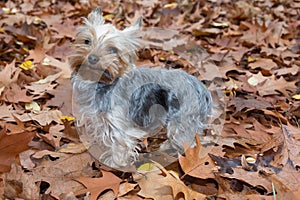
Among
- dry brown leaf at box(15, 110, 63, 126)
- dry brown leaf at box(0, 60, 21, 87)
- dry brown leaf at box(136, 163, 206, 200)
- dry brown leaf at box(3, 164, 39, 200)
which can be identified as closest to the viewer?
dry brown leaf at box(3, 164, 39, 200)

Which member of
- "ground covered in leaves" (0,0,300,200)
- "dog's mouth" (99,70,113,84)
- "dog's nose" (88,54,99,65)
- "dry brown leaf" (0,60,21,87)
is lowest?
"ground covered in leaves" (0,0,300,200)

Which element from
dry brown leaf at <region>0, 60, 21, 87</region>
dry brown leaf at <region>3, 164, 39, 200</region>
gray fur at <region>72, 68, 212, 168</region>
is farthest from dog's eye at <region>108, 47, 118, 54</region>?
dry brown leaf at <region>0, 60, 21, 87</region>

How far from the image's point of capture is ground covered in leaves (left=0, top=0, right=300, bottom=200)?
3.05 m

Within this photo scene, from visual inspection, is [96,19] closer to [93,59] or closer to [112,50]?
[112,50]

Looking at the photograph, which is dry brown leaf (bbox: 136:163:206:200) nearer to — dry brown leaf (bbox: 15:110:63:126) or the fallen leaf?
the fallen leaf

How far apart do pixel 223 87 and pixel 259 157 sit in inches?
61.2

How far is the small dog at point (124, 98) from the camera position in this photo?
10.6ft

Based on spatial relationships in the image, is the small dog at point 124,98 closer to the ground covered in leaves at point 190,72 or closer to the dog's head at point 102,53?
the dog's head at point 102,53

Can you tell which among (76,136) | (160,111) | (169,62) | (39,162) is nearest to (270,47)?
(169,62)

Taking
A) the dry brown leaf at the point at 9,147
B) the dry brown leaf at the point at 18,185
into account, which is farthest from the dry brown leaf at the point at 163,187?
the dry brown leaf at the point at 9,147

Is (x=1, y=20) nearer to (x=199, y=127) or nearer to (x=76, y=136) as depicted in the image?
(x=76, y=136)

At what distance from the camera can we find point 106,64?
3.17 meters

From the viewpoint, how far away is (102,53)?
3176 millimetres

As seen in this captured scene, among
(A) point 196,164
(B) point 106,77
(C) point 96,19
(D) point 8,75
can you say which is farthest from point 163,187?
(D) point 8,75
